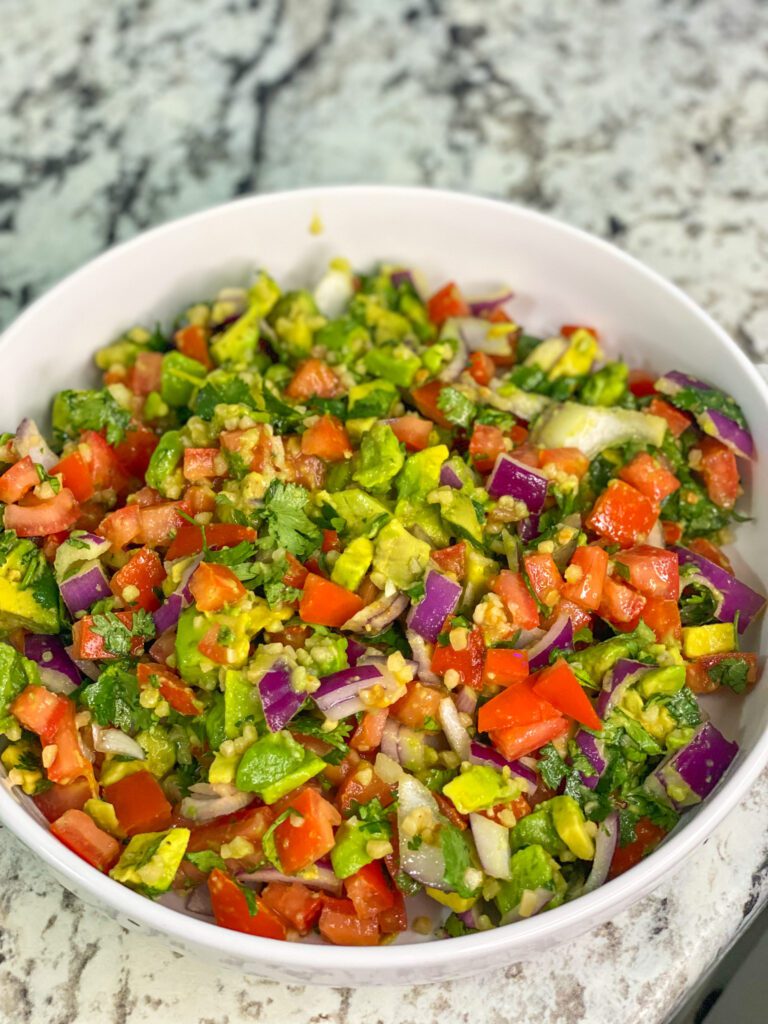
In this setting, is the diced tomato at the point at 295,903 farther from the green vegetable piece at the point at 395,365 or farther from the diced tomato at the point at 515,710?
the green vegetable piece at the point at 395,365

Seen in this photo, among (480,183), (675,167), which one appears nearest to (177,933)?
(480,183)

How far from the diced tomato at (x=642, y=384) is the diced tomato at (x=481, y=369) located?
39cm

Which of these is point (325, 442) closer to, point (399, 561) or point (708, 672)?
point (399, 561)

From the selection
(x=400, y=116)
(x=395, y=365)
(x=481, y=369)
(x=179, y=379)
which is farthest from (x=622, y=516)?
(x=400, y=116)

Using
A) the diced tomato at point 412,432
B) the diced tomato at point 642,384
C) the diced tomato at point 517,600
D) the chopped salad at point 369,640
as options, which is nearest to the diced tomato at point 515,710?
the chopped salad at point 369,640

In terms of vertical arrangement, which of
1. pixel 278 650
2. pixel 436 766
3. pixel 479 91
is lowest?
pixel 436 766

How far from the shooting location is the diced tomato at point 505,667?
6.95ft

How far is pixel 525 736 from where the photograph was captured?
2.06 m

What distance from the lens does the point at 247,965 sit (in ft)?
6.05

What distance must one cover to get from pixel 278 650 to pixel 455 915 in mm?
621

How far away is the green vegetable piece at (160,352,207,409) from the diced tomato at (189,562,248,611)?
0.68m

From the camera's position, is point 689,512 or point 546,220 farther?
point 546,220

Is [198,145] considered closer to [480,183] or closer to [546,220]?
[480,183]

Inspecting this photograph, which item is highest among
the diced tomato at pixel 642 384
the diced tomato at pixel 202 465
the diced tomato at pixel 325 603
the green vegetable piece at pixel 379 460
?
the diced tomato at pixel 202 465
